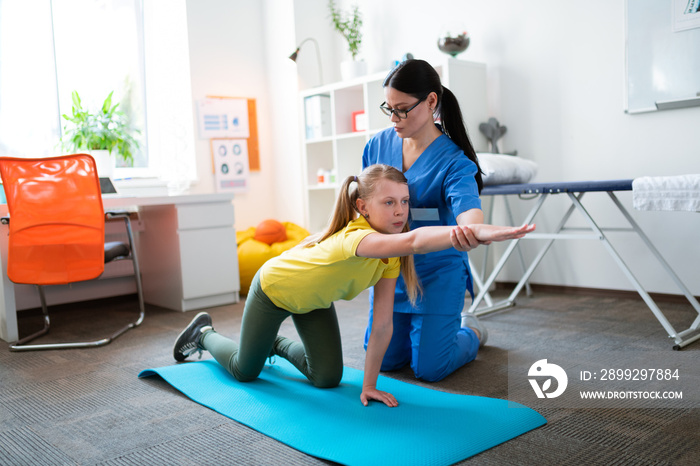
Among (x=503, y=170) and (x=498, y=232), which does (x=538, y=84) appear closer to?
(x=503, y=170)

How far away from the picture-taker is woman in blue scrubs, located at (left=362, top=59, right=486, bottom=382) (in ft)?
6.32

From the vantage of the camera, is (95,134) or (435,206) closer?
(435,206)

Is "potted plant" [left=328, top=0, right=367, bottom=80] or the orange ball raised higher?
"potted plant" [left=328, top=0, right=367, bottom=80]

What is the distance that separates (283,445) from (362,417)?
0.80 feet

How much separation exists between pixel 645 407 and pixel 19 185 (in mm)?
2682

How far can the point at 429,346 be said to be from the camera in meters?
2.07

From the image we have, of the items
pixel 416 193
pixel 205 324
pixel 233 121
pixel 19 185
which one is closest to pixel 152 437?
pixel 205 324

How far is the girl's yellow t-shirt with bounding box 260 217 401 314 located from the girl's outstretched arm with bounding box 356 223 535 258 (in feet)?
0.20

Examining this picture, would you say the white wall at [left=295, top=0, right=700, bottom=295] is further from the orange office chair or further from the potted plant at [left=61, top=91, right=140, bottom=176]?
the orange office chair

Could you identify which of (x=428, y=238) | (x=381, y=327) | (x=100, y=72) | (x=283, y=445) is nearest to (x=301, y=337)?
(x=381, y=327)

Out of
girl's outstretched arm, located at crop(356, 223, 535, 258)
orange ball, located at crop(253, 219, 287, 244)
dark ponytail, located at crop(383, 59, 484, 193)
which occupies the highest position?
dark ponytail, located at crop(383, 59, 484, 193)

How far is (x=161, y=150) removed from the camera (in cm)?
455

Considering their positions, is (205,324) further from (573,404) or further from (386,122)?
(386,122)

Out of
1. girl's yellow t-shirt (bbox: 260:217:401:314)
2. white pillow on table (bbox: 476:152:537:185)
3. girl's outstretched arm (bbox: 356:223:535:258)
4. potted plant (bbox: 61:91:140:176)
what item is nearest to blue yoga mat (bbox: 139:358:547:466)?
girl's yellow t-shirt (bbox: 260:217:401:314)
